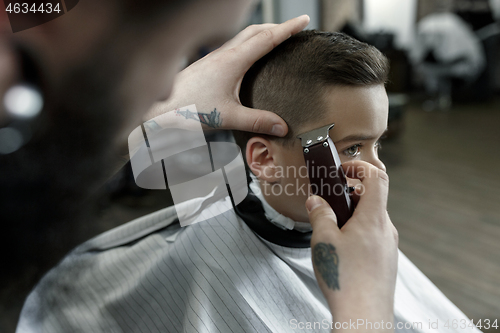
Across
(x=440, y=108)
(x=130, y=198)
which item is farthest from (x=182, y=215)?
(x=440, y=108)

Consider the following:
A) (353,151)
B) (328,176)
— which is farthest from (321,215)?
(353,151)

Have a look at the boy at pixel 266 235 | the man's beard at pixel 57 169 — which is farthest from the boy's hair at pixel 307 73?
the man's beard at pixel 57 169

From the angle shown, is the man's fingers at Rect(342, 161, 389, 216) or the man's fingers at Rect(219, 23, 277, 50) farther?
the man's fingers at Rect(219, 23, 277, 50)

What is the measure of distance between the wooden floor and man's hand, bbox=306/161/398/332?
1.36 metres

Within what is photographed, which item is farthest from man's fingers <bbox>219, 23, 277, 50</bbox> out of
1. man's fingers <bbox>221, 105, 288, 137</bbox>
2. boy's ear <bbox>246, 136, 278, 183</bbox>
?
boy's ear <bbox>246, 136, 278, 183</bbox>

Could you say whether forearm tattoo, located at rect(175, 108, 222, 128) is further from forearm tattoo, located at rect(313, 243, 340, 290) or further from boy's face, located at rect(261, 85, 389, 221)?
forearm tattoo, located at rect(313, 243, 340, 290)

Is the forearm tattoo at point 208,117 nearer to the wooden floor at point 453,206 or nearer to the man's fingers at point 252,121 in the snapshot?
the man's fingers at point 252,121

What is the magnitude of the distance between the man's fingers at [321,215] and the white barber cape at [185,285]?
271mm

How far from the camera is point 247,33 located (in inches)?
31.7

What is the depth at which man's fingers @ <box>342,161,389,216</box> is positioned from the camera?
66 cm

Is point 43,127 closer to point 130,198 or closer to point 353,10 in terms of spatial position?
point 130,198

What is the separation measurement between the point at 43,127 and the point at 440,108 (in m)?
5.46

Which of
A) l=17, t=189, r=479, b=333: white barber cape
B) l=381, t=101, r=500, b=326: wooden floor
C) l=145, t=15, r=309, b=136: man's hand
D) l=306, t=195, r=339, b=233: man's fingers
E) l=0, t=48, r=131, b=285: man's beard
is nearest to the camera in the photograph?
l=0, t=48, r=131, b=285: man's beard

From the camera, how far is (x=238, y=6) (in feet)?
1.68
